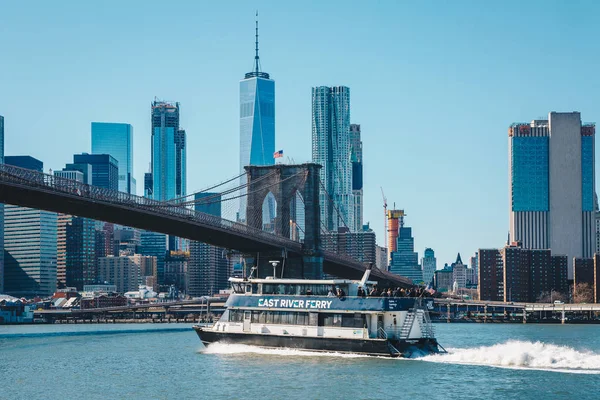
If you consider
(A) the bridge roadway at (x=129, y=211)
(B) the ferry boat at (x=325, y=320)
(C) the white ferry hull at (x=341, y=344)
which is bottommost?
(C) the white ferry hull at (x=341, y=344)

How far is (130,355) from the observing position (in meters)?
62.8

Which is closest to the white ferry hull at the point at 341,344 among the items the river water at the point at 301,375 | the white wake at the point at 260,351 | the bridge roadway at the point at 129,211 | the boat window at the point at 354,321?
the white wake at the point at 260,351

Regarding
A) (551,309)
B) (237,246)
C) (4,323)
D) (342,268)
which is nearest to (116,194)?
(237,246)

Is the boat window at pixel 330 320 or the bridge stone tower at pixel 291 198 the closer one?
the boat window at pixel 330 320

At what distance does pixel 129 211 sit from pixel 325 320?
36484 mm

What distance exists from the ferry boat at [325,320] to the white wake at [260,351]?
0.24m

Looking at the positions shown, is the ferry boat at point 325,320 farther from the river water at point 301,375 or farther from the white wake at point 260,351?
the river water at point 301,375

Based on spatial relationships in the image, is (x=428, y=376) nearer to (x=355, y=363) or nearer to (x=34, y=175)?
(x=355, y=363)

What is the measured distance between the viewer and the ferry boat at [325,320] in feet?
179

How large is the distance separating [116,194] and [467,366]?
44387mm

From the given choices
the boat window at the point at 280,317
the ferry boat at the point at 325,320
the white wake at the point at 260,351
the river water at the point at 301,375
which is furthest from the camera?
the boat window at the point at 280,317

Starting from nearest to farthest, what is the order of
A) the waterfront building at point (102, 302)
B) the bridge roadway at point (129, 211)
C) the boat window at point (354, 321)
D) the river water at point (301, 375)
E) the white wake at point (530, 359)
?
the river water at point (301, 375) < the white wake at point (530, 359) < the boat window at point (354, 321) < the bridge roadway at point (129, 211) < the waterfront building at point (102, 302)

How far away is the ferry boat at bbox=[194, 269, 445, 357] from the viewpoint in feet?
179

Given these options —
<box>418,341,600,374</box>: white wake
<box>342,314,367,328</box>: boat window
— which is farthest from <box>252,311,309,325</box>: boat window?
<box>418,341,600,374</box>: white wake
